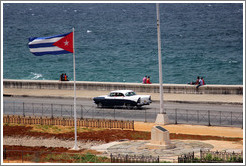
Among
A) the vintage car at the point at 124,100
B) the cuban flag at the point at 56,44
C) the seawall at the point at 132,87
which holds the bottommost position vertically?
the vintage car at the point at 124,100

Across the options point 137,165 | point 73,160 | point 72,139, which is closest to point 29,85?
point 72,139

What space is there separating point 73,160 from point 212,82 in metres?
57.5

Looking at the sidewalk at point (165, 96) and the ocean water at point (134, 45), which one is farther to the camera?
the ocean water at point (134, 45)

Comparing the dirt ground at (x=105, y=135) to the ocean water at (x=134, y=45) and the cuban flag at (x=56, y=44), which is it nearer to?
the cuban flag at (x=56, y=44)

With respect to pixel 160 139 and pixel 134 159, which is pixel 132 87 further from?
pixel 134 159

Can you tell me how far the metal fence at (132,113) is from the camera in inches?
1457

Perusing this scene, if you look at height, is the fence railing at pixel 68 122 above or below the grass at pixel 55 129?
above

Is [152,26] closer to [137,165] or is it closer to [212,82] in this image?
[212,82]

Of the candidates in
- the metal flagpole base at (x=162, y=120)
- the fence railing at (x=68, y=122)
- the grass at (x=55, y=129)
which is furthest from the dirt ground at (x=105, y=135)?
the metal flagpole base at (x=162, y=120)

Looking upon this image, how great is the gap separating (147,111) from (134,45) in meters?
74.5

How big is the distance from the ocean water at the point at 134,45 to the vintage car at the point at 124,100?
40069 millimetres

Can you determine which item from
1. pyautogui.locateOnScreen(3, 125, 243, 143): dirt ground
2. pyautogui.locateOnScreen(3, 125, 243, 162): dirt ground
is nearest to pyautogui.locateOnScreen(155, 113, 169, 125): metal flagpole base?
pyautogui.locateOnScreen(3, 125, 243, 162): dirt ground

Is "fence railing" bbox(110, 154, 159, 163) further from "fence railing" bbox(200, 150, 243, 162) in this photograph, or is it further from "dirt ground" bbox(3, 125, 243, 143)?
"dirt ground" bbox(3, 125, 243, 143)

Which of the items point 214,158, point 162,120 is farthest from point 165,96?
point 214,158
